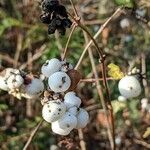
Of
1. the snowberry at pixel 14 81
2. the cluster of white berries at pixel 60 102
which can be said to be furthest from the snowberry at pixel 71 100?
the snowberry at pixel 14 81

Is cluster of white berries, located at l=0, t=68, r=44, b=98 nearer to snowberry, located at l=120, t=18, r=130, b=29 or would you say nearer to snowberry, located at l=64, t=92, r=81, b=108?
snowberry, located at l=64, t=92, r=81, b=108

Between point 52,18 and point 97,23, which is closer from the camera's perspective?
point 52,18

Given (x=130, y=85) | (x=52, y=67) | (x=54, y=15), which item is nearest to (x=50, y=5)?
(x=54, y=15)

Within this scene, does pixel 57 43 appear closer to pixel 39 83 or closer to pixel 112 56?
pixel 112 56

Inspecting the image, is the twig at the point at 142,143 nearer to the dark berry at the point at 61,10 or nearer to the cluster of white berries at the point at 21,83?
the cluster of white berries at the point at 21,83

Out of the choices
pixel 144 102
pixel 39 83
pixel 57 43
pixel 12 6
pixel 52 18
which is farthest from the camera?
pixel 12 6

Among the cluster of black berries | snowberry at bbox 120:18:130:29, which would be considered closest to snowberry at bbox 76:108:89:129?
the cluster of black berries

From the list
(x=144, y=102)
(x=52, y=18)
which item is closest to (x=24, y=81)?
(x=52, y=18)
